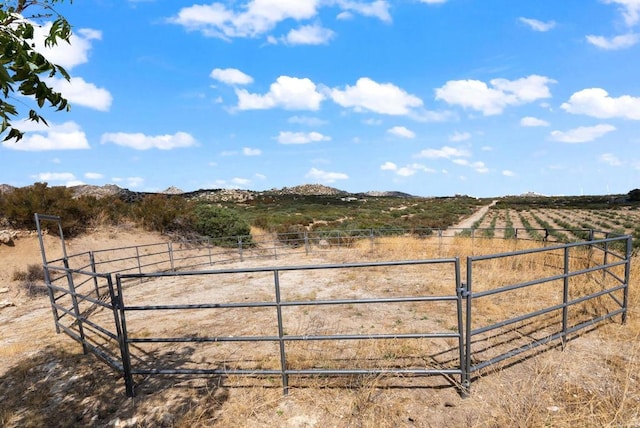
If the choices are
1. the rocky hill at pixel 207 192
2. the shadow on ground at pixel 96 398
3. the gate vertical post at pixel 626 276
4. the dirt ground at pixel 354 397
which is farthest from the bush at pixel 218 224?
the gate vertical post at pixel 626 276

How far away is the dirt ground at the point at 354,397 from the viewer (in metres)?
3.47

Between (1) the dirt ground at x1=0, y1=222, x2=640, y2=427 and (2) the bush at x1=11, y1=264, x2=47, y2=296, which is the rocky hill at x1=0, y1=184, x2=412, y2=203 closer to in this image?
(2) the bush at x1=11, y1=264, x2=47, y2=296

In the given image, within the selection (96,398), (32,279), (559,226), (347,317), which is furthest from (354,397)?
(559,226)

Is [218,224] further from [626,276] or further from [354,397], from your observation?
[626,276]

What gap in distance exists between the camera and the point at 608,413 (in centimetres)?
327

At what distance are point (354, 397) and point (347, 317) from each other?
299 cm

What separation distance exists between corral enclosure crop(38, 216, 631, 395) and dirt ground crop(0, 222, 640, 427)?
0.62ft

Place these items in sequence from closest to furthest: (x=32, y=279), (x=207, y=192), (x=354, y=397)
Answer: (x=354, y=397) < (x=32, y=279) < (x=207, y=192)

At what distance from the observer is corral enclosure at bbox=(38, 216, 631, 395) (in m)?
4.04

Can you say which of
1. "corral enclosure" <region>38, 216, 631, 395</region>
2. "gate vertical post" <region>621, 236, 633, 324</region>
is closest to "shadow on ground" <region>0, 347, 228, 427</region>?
"corral enclosure" <region>38, 216, 631, 395</region>

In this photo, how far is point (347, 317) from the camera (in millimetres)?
6852

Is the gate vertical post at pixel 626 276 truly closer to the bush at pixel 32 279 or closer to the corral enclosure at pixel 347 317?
the corral enclosure at pixel 347 317

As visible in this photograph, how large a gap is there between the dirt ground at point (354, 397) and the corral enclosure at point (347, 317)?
0.19 meters

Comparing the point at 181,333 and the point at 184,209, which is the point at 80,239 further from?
the point at 181,333
